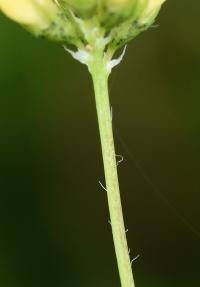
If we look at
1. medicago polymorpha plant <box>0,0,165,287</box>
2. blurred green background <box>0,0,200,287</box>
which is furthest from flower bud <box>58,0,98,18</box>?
blurred green background <box>0,0,200,287</box>

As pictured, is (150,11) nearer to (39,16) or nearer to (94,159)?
(39,16)

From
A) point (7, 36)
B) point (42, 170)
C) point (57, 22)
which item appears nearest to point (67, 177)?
point (42, 170)

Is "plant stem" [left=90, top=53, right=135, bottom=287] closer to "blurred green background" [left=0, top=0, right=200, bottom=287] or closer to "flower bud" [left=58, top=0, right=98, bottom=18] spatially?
"flower bud" [left=58, top=0, right=98, bottom=18]

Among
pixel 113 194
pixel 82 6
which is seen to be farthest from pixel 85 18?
pixel 113 194

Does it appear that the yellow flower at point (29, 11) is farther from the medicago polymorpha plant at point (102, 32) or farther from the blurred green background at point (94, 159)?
the blurred green background at point (94, 159)

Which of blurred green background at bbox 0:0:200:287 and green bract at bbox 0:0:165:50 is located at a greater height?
blurred green background at bbox 0:0:200:287

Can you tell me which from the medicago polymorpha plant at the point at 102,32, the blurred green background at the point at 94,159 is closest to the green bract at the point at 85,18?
the medicago polymorpha plant at the point at 102,32

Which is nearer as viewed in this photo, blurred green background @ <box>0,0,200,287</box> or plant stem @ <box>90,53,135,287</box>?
plant stem @ <box>90,53,135,287</box>

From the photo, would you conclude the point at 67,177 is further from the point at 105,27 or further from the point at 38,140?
the point at 105,27
